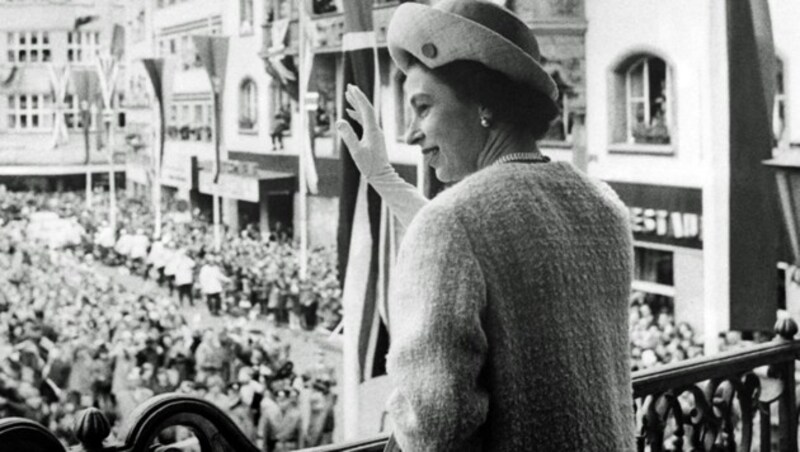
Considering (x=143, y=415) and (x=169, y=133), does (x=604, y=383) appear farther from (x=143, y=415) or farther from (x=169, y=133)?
(x=169, y=133)

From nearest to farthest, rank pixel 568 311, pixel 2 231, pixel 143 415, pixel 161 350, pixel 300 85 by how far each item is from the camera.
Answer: pixel 568 311 < pixel 143 415 < pixel 2 231 < pixel 161 350 < pixel 300 85

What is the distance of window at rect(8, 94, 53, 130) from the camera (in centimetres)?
411

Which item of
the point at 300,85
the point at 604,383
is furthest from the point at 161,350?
the point at 604,383

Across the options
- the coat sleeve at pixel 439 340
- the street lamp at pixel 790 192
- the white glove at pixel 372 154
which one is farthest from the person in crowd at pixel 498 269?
the street lamp at pixel 790 192

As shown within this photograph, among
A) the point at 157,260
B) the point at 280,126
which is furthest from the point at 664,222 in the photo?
the point at 157,260

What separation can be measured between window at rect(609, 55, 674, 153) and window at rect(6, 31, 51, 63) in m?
2.63

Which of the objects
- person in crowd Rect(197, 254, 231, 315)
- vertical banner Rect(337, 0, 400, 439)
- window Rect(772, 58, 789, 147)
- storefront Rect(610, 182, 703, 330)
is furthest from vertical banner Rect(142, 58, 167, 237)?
window Rect(772, 58, 789, 147)

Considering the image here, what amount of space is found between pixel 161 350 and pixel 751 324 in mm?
2688

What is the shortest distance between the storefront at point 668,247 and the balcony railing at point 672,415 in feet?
8.24

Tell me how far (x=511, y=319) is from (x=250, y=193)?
3988mm

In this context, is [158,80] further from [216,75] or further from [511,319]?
[511,319]

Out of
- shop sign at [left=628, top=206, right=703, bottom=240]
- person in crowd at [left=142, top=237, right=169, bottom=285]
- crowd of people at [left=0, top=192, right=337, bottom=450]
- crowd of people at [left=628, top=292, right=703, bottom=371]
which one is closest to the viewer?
crowd of people at [left=0, top=192, right=337, bottom=450]

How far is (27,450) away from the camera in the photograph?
1.16 metres

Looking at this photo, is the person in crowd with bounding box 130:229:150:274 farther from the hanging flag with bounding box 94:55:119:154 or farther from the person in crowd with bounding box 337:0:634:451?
the person in crowd with bounding box 337:0:634:451
